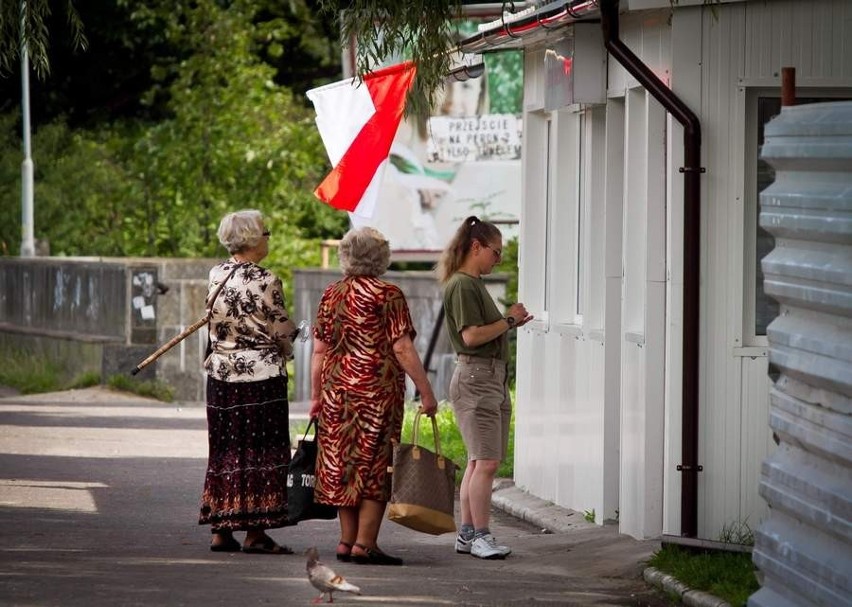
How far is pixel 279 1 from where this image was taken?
36.1 metres

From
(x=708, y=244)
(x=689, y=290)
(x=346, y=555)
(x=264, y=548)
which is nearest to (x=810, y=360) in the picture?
(x=689, y=290)

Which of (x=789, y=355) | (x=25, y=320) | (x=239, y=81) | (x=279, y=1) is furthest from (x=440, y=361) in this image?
(x=279, y=1)

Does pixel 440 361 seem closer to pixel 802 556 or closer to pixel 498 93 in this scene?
pixel 498 93

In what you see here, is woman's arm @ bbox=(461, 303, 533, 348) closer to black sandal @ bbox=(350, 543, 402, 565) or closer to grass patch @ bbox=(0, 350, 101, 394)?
black sandal @ bbox=(350, 543, 402, 565)

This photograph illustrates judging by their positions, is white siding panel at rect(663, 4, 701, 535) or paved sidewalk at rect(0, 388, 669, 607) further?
white siding panel at rect(663, 4, 701, 535)

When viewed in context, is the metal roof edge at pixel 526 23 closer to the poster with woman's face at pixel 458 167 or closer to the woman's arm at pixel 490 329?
the woman's arm at pixel 490 329

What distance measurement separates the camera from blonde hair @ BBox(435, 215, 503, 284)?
10.2 m

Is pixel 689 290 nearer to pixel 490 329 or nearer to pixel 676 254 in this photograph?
pixel 676 254

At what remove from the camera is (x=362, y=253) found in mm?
9750

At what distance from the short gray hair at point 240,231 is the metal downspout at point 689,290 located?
2153mm

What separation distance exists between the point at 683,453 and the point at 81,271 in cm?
1612

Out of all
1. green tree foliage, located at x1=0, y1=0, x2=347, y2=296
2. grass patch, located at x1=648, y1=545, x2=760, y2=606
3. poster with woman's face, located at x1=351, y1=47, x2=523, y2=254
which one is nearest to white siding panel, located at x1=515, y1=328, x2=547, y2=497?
grass patch, located at x1=648, y1=545, x2=760, y2=606

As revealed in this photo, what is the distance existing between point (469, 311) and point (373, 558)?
1.37m

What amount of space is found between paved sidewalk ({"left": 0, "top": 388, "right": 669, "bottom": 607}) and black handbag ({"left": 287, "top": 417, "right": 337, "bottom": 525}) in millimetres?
253
